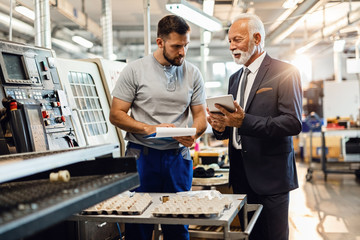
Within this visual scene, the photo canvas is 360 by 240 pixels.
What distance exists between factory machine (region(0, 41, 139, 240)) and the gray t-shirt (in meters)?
0.27

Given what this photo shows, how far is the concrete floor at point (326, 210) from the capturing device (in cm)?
404

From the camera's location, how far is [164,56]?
2.04m

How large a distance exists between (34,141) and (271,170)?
3.66 feet

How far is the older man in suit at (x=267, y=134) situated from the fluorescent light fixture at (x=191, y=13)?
3.89ft

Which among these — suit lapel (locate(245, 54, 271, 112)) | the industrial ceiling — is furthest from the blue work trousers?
the industrial ceiling

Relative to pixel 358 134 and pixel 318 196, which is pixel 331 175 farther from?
pixel 318 196

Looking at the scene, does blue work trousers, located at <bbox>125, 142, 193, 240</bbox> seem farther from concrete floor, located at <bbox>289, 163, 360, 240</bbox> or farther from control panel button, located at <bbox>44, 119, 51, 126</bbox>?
concrete floor, located at <bbox>289, 163, 360, 240</bbox>

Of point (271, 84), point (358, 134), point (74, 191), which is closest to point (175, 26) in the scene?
point (271, 84)

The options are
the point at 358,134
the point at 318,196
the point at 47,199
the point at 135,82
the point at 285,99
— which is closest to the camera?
the point at 47,199

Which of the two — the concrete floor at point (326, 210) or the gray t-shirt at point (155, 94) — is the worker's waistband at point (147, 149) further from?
the concrete floor at point (326, 210)

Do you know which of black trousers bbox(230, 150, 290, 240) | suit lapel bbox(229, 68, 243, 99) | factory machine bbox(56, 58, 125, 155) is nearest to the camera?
black trousers bbox(230, 150, 290, 240)

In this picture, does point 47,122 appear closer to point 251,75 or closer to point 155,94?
point 155,94

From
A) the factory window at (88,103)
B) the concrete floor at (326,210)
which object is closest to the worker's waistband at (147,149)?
the factory window at (88,103)

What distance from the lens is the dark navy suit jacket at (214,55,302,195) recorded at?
6.07 feet
